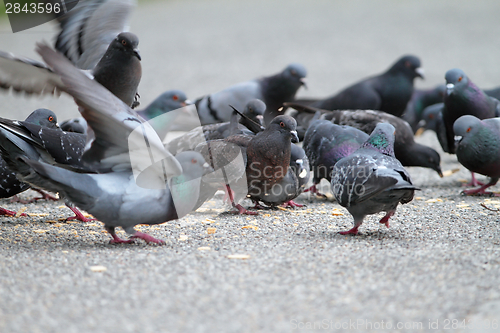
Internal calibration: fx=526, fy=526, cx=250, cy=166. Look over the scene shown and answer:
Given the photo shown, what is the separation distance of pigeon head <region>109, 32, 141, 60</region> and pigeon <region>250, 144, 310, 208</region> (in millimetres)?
1633

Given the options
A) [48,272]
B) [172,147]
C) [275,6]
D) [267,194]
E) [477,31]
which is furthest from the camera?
[275,6]

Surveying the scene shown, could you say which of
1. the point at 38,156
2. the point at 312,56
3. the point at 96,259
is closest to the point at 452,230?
the point at 96,259

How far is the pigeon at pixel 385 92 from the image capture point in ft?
24.3

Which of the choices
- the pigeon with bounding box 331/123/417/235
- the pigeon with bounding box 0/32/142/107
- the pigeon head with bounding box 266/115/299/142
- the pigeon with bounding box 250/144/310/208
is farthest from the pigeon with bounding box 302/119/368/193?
the pigeon with bounding box 0/32/142/107

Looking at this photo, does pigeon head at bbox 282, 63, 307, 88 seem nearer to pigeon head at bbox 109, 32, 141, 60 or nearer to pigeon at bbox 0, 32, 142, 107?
pigeon at bbox 0, 32, 142, 107

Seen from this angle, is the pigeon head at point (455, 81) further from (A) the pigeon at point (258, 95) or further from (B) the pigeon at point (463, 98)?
(A) the pigeon at point (258, 95)

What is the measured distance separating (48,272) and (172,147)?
2.59 metres

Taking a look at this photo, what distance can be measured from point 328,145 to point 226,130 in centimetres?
105

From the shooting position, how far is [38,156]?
4.02m

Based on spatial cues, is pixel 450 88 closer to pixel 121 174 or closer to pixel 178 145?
pixel 178 145

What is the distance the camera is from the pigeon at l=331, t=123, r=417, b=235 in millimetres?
3492

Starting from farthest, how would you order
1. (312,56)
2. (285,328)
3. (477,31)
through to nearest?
1. (477,31)
2. (312,56)
3. (285,328)

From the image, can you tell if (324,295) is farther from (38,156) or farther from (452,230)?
(38,156)

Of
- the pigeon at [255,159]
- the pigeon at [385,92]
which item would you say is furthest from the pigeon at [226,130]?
the pigeon at [385,92]
